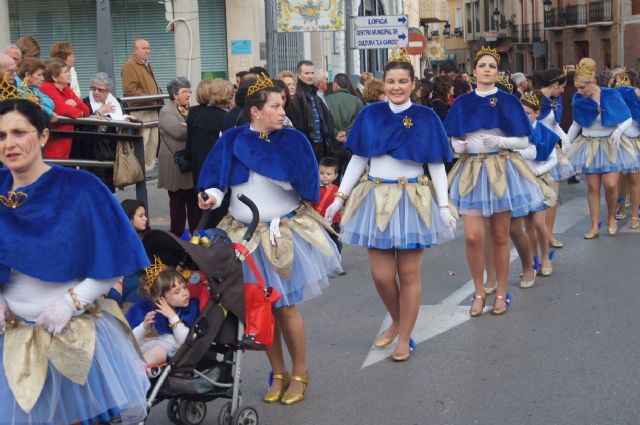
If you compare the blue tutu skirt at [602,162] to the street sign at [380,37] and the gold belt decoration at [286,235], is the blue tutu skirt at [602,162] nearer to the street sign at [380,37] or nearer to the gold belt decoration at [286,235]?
the gold belt decoration at [286,235]

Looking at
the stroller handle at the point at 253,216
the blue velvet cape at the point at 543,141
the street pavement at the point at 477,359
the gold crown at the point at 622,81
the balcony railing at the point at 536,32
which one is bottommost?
the street pavement at the point at 477,359

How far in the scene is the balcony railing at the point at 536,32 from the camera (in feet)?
241

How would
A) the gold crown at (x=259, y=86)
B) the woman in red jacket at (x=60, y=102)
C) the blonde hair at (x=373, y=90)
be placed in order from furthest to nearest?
the blonde hair at (x=373, y=90) < the woman in red jacket at (x=60, y=102) < the gold crown at (x=259, y=86)

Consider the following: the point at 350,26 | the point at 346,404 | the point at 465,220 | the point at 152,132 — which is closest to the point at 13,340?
the point at 346,404

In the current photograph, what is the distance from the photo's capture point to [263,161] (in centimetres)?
682

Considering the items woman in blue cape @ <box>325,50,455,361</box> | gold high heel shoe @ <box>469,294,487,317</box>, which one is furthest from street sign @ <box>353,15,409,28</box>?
woman in blue cape @ <box>325,50,455,361</box>

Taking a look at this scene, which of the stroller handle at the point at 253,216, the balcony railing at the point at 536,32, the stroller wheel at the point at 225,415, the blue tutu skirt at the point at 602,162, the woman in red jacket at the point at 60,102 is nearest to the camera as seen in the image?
the stroller wheel at the point at 225,415

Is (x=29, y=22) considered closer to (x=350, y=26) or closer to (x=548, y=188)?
(x=350, y=26)

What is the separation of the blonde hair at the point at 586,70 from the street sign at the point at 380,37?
7.64 meters

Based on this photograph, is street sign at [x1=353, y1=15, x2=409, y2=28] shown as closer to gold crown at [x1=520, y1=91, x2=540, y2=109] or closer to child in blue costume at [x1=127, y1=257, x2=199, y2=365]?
gold crown at [x1=520, y1=91, x2=540, y2=109]

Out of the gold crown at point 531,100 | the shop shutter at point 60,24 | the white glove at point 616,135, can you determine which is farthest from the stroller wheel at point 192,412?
the shop shutter at point 60,24

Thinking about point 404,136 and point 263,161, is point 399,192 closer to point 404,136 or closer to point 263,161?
point 404,136

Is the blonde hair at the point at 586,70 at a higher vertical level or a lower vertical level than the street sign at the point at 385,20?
lower

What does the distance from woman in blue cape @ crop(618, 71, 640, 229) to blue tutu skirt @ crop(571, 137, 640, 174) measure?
0.69 ft
